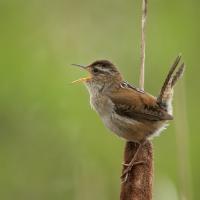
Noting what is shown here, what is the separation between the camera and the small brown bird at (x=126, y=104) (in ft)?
17.9

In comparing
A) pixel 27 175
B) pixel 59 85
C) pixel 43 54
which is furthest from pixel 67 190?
pixel 43 54

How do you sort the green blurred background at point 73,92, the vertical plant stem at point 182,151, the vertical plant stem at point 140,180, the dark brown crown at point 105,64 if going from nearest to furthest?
the vertical plant stem at point 140,180 → the vertical plant stem at point 182,151 → the dark brown crown at point 105,64 → the green blurred background at point 73,92

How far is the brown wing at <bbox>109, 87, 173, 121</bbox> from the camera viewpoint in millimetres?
5457

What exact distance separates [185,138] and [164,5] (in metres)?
3.21

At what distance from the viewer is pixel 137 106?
220 inches

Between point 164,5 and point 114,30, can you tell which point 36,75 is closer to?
point 114,30

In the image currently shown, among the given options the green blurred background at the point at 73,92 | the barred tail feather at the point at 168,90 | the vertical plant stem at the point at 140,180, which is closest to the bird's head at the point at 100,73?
the green blurred background at the point at 73,92

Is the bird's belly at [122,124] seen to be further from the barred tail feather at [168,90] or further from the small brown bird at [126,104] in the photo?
the barred tail feather at [168,90]

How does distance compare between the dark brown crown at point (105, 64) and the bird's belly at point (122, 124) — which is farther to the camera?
the dark brown crown at point (105, 64)

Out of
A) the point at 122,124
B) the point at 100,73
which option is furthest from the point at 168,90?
the point at 100,73

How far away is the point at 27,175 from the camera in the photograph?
255 inches

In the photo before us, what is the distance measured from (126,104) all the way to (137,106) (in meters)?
0.11

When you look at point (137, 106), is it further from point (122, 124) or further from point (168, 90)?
point (168, 90)

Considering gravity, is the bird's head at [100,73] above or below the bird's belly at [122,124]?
above
